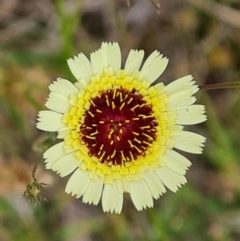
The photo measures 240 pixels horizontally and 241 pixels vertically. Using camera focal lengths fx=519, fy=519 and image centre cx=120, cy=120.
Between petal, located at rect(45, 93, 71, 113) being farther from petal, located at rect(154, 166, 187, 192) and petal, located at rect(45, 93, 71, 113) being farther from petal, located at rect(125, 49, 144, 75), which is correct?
petal, located at rect(154, 166, 187, 192)

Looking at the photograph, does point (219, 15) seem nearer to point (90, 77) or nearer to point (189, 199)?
point (189, 199)

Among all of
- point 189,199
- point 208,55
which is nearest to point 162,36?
point 208,55

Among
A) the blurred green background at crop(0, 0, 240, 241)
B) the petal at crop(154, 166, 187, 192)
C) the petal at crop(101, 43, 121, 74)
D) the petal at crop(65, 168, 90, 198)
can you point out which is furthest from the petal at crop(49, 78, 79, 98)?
the blurred green background at crop(0, 0, 240, 241)

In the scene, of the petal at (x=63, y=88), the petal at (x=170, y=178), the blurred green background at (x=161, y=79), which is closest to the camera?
the petal at (x=63, y=88)

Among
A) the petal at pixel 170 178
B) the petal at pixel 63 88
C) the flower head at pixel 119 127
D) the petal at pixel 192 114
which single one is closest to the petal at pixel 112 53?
the flower head at pixel 119 127

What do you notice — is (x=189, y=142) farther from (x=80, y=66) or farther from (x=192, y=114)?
(x=80, y=66)

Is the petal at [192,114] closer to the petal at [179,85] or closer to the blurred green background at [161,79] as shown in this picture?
the petal at [179,85]
